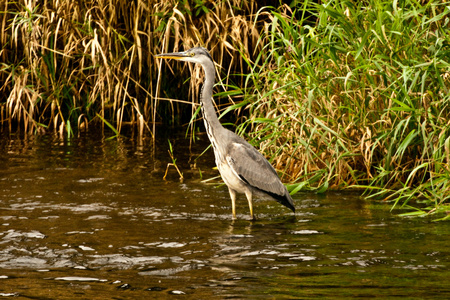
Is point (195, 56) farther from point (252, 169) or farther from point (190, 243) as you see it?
point (190, 243)

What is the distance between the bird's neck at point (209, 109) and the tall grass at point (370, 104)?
0.53 m

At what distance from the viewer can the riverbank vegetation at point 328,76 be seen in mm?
6578

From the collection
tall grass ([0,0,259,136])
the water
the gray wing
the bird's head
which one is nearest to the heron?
the gray wing

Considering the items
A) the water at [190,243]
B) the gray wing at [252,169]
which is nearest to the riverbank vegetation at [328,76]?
the water at [190,243]

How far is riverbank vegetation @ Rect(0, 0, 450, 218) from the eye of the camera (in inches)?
259

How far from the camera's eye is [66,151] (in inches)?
373

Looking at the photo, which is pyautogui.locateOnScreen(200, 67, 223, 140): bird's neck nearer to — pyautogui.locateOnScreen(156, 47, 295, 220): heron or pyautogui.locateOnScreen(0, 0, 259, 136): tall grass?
pyautogui.locateOnScreen(156, 47, 295, 220): heron

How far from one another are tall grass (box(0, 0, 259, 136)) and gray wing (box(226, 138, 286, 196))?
9.55ft

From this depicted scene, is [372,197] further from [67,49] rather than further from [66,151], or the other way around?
[67,49]

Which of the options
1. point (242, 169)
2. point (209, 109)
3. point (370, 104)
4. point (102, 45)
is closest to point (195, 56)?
point (209, 109)

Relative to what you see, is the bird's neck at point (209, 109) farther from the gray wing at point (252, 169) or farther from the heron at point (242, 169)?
the gray wing at point (252, 169)

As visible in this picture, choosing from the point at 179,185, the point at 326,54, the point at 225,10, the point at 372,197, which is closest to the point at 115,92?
the point at 225,10

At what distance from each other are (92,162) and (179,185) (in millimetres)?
1585

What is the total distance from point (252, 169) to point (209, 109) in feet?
2.26
